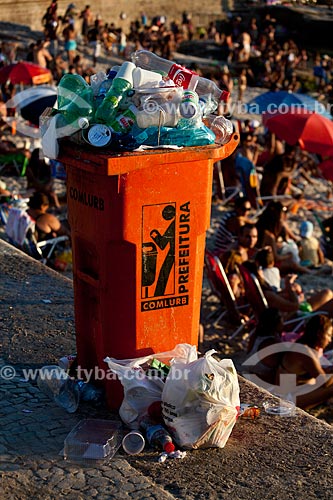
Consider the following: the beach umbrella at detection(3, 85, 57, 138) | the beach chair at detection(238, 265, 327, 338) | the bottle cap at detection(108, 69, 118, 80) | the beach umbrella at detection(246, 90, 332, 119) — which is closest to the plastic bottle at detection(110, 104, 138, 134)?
the bottle cap at detection(108, 69, 118, 80)

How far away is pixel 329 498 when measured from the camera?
4500mm

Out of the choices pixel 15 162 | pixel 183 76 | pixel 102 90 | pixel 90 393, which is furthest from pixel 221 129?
pixel 15 162

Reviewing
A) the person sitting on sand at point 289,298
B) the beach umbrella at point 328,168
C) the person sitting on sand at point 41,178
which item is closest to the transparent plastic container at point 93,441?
the person sitting on sand at point 289,298

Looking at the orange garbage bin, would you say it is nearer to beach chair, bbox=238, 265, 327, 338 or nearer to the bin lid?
the bin lid

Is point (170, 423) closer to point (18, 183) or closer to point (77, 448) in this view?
point (77, 448)

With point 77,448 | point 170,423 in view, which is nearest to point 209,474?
point 170,423

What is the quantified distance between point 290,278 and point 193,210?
4175 mm

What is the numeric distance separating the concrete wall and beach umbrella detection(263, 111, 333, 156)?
21216mm

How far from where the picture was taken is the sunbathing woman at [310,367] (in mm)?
7156

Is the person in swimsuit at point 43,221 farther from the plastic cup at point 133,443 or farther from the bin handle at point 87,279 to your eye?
the plastic cup at point 133,443

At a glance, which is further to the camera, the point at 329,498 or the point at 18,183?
the point at 18,183

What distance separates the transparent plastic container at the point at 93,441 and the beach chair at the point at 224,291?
418 cm

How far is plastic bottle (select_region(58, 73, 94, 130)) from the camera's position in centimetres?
494

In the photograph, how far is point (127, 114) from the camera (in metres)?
4.88
